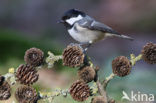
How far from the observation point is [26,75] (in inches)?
26.8

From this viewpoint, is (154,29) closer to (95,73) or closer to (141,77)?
(141,77)

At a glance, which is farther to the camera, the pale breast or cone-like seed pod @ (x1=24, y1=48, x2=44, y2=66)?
the pale breast

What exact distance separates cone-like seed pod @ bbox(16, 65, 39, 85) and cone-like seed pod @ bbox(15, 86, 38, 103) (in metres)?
0.02

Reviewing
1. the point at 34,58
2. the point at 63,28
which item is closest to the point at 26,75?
the point at 34,58

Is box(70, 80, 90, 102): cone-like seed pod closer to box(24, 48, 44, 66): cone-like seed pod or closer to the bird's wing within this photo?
box(24, 48, 44, 66): cone-like seed pod

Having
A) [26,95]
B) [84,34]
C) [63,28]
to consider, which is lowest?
[26,95]

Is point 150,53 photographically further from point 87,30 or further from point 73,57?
point 87,30

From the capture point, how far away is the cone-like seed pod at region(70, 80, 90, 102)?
67 centimetres

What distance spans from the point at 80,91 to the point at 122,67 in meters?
0.09

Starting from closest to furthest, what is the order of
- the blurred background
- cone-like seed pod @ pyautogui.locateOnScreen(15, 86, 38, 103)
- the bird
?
cone-like seed pod @ pyautogui.locateOnScreen(15, 86, 38, 103), the bird, the blurred background

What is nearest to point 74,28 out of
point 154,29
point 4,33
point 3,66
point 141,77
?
point 141,77

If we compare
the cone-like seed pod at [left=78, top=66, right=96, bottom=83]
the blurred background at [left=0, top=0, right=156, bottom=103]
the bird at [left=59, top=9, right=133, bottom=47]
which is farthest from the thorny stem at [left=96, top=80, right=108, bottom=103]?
the blurred background at [left=0, top=0, right=156, bottom=103]

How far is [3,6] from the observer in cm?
513

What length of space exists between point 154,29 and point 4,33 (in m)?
2.33
